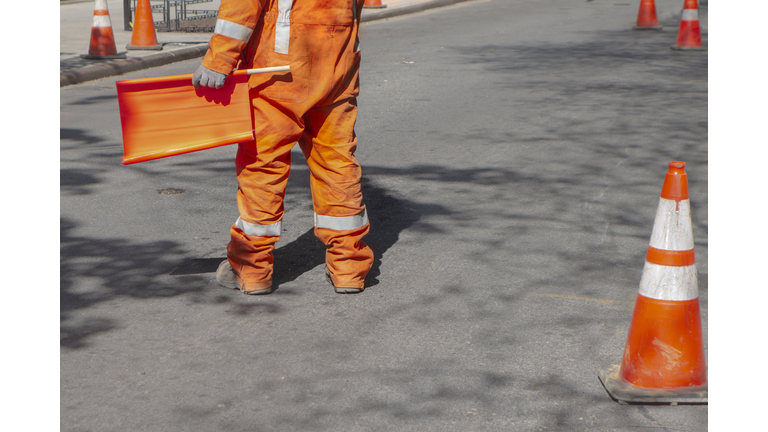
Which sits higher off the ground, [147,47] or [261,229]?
[147,47]

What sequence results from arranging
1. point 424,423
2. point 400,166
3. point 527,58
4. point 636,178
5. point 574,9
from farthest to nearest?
point 574,9
point 527,58
point 400,166
point 636,178
point 424,423

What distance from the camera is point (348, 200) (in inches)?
158

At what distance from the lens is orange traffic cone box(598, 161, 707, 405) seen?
301cm

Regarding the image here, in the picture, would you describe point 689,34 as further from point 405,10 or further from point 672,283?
point 672,283

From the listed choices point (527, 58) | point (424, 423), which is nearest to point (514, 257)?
point (424, 423)

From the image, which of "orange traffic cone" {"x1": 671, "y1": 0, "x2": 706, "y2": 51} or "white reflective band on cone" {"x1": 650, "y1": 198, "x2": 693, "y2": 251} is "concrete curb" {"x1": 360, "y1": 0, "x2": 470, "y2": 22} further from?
"white reflective band on cone" {"x1": 650, "y1": 198, "x2": 693, "y2": 251}

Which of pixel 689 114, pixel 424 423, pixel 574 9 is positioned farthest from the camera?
pixel 574 9

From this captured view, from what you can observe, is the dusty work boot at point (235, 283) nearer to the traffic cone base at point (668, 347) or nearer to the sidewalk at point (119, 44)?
the traffic cone base at point (668, 347)

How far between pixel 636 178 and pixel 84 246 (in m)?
3.90

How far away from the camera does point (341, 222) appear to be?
405 cm

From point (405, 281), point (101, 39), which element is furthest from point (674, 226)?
point (101, 39)

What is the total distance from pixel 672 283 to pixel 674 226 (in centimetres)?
22

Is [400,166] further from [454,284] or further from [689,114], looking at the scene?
[689,114]

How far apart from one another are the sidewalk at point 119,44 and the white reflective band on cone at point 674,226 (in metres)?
8.48
